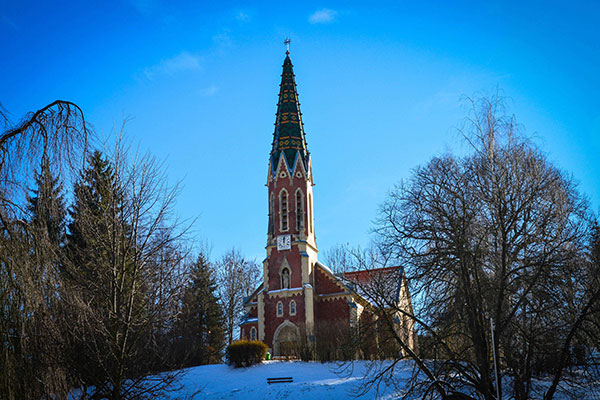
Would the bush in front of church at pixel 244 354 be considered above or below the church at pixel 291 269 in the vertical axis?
below

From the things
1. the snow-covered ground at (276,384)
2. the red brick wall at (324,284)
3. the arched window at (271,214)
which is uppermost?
the arched window at (271,214)

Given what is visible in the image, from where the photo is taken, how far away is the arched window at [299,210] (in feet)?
139

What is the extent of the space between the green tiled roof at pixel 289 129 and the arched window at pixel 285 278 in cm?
844

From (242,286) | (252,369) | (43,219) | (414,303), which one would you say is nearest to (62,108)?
(43,219)

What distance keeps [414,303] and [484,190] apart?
3.98 meters

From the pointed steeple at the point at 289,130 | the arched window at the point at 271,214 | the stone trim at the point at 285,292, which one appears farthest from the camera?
the pointed steeple at the point at 289,130

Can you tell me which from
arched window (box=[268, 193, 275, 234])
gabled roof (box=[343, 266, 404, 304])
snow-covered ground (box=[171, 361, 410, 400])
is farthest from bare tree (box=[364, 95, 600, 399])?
arched window (box=[268, 193, 275, 234])

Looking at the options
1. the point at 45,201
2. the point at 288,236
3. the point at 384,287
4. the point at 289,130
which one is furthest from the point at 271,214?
the point at 45,201

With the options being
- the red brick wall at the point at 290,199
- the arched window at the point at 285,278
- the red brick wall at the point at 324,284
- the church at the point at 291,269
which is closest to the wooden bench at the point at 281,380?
the church at the point at 291,269

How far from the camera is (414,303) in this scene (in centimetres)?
1573

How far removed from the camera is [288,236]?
4162 centimetres

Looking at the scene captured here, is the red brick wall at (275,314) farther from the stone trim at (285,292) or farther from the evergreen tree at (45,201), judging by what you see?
the evergreen tree at (45,201)

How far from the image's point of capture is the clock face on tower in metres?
41.4

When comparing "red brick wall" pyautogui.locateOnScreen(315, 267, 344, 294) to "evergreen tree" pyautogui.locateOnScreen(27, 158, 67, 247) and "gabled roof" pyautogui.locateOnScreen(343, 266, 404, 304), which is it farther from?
"evergreen tree" pyautogui.locateOnScreen(27, 158, 67, 247)
